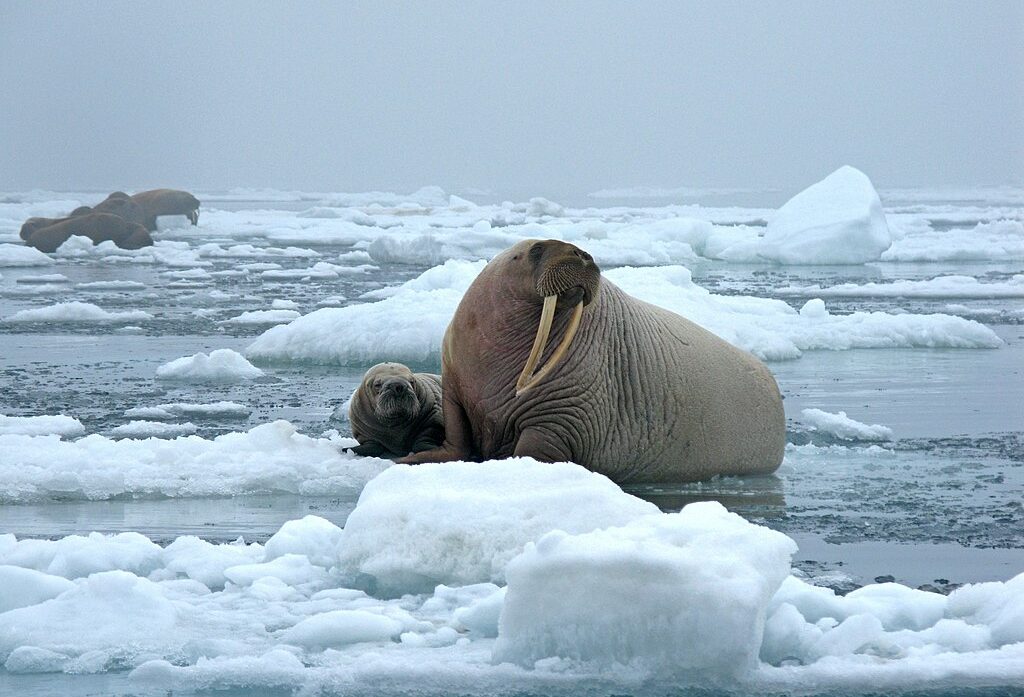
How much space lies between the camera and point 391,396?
596cm

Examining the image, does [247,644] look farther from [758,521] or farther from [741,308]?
[741,308]

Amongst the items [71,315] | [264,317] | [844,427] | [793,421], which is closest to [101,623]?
[844,427]

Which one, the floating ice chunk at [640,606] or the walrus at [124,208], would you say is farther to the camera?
the walrus at [124,208]

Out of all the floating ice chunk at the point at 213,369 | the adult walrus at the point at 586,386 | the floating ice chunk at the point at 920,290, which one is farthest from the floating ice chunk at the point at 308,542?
the floating ice chunk at the point at 920,290

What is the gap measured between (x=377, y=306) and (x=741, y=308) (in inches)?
124

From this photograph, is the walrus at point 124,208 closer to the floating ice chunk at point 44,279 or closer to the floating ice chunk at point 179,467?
the floating ice chunk at point 44,279

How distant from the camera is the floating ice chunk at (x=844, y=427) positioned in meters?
6.52

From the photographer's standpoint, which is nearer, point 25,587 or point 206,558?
point 25,587

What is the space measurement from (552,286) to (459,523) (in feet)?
5.43

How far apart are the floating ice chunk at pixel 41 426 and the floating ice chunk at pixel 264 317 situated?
5397 mm

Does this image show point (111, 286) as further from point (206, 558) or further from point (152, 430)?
point (206, 558)

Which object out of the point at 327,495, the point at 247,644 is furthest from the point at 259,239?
the point at 247,644

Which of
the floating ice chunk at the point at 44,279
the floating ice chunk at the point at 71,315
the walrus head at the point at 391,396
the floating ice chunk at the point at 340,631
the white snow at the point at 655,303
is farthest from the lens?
the floating ice chunk at the point at 44,279

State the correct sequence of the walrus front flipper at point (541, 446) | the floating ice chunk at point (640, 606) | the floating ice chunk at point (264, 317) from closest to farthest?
1. the floating ice chunk at point (640, 606)
2. the walrus front flipper at point (541, 446)
3. the floating ice chunk at point (264, 317)
